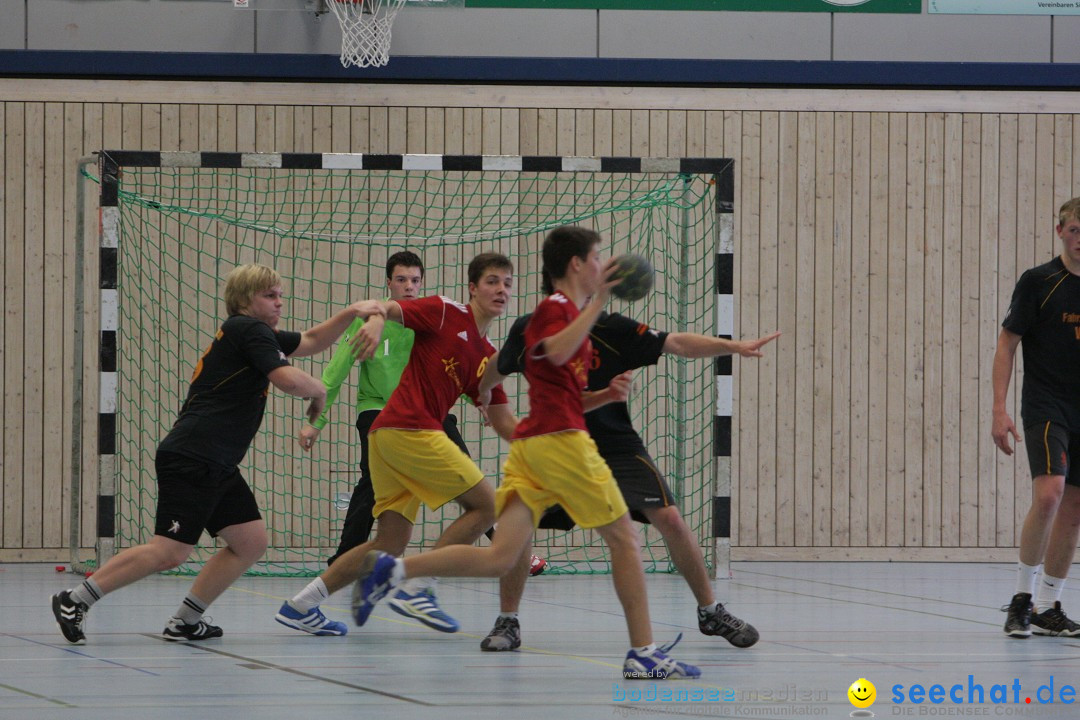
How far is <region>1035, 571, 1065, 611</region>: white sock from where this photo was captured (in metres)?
6.33

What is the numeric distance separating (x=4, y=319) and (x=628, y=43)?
5.73 metres

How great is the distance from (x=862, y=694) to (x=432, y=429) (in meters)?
2.30

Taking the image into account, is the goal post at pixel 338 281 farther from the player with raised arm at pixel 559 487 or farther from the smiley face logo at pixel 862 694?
the smiley face logo at pixel 862 694

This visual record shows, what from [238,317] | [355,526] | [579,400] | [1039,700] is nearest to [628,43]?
[355,526]

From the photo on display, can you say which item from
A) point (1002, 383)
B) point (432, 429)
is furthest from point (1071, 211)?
point (432, 429)

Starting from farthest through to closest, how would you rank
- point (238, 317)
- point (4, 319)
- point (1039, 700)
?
point (4, 319) < point (238, 317) < point (1039, 700)

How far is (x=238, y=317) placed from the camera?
579cm

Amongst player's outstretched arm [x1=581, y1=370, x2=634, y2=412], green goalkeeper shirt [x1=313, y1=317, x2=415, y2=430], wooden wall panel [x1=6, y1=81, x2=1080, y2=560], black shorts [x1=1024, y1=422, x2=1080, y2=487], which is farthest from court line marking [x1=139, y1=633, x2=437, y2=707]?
wooden wall panel [x1=6, y1=81, x2=1080, y2=560]

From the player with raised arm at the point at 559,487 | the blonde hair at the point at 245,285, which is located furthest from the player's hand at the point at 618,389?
the blonde hair at the point at 245,285

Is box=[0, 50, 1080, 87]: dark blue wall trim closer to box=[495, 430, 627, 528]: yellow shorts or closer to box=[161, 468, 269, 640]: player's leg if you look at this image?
box=[161, 468, 269, 640]: player's leg

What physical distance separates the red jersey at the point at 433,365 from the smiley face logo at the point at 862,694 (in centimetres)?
207

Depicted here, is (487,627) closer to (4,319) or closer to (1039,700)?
(1039,700)

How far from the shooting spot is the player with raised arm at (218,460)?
18.7 ft

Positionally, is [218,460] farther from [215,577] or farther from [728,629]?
[728,629]
